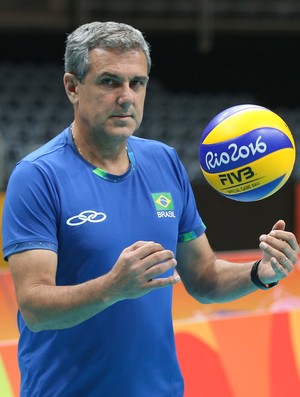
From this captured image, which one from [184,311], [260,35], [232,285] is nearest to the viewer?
[232,285]

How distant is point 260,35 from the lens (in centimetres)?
1242

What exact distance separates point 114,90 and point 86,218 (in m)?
0.42

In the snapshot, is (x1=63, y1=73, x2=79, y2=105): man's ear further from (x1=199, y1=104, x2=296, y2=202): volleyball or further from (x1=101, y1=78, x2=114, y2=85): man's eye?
(x1=199, y1=104, x2=296, y2=202): volleyball

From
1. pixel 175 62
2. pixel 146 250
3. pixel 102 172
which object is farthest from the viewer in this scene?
pixel 175 62

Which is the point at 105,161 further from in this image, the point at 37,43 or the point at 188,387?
the point at 37,43

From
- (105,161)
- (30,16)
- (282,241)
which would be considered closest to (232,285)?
(282,241)

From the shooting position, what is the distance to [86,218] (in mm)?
2312

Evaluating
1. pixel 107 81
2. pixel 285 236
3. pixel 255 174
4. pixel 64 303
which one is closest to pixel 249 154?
pixel 255 174

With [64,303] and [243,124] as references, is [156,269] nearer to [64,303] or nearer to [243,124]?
[64,303]

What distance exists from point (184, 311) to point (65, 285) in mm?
3606

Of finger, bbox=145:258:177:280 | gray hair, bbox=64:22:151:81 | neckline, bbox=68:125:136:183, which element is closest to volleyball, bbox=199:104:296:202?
neckline, bbox=68:125:136:183

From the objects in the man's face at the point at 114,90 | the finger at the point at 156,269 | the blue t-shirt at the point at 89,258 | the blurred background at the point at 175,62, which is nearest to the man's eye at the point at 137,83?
the man's face at the point at 114,90

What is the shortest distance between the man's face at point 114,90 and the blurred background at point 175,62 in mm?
8045

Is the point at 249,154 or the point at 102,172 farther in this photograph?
A: the point at 249,154
